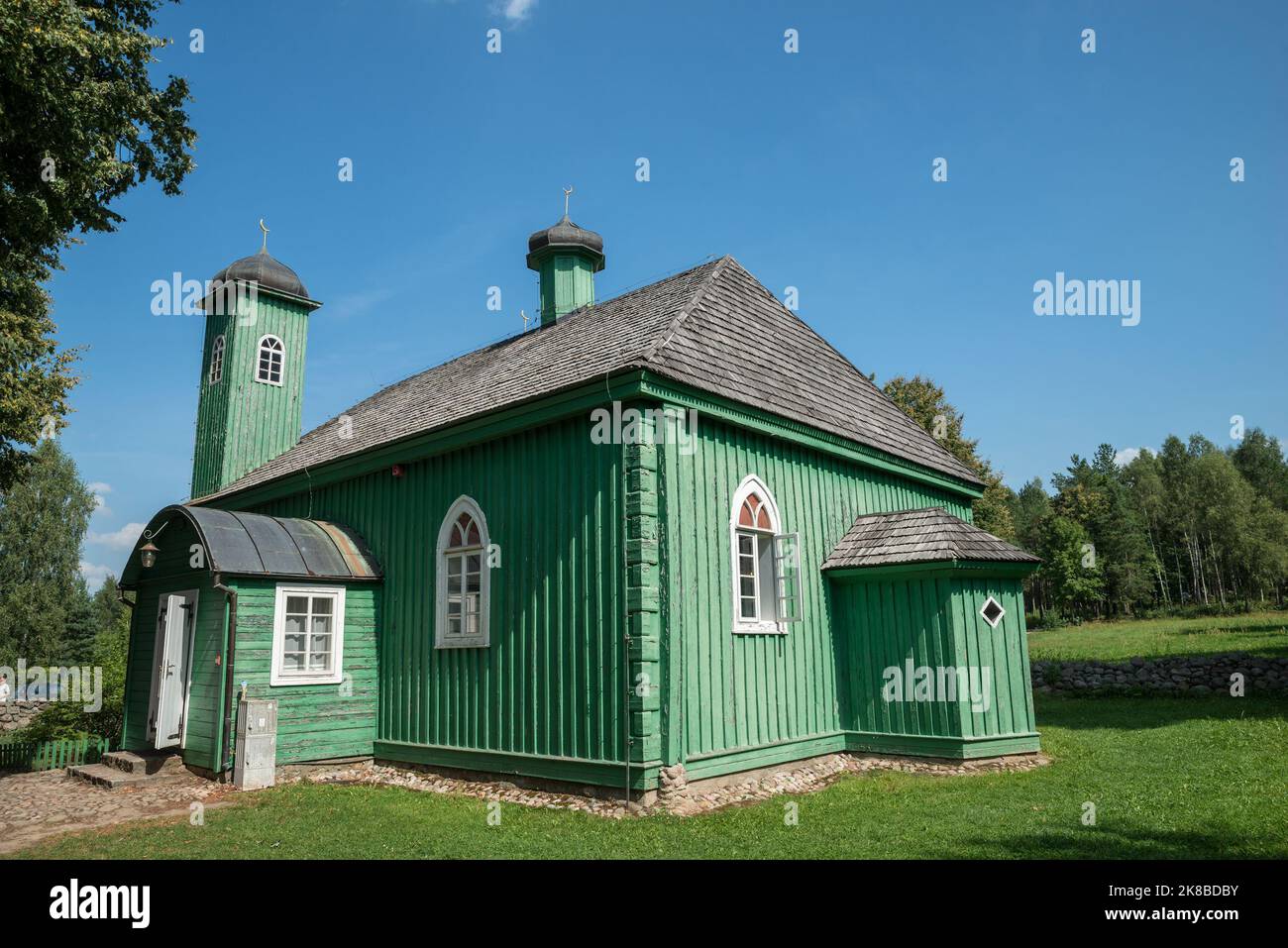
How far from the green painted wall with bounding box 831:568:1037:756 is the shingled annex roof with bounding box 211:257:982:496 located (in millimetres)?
2546

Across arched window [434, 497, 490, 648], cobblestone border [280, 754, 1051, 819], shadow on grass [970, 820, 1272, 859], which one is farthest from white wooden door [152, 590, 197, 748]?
shadow on grass [970, 820, 1272, 859]

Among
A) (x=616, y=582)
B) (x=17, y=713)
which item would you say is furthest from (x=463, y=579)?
(x=17, y=713)

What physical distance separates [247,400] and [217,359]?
1608 mm

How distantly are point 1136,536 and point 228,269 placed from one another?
56.0m

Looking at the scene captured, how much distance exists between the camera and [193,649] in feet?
40.0

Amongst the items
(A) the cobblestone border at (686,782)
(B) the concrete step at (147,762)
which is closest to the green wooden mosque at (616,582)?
(A) the cobblestone border at (686,782)

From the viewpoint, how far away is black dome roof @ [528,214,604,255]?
1692 cm

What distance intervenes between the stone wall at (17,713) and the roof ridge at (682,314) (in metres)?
23.1

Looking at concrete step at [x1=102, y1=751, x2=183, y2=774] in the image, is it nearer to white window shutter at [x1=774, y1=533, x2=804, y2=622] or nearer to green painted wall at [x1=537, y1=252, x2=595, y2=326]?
A: white window shutter at [x1=774, y1=533, x2=804, y2=622]

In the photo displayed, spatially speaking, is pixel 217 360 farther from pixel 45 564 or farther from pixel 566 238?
pixel 45 564

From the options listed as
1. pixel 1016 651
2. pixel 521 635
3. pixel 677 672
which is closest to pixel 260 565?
pixel 521 635

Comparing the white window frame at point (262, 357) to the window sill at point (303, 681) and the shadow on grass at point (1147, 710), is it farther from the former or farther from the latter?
the shadow on grass at point (1147, 710)

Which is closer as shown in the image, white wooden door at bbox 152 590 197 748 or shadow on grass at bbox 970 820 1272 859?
shadow on grass at bbox 970 820 1272 859
